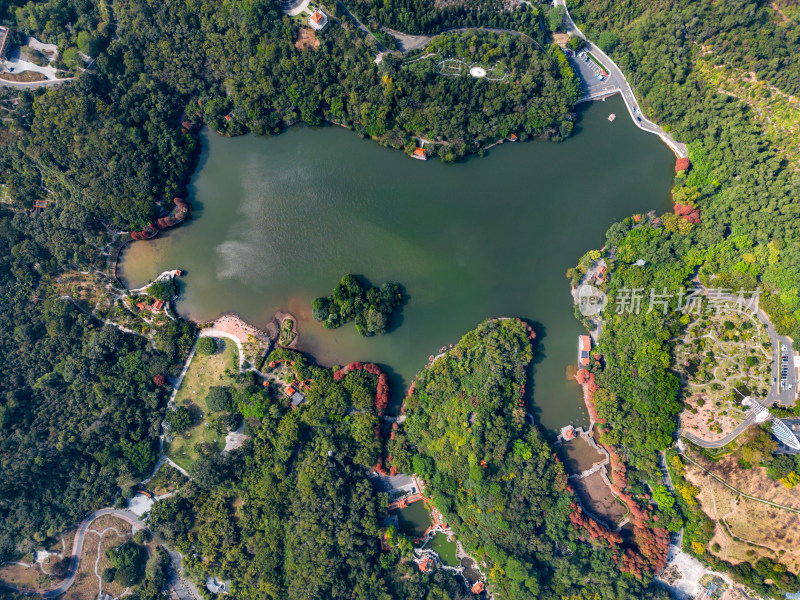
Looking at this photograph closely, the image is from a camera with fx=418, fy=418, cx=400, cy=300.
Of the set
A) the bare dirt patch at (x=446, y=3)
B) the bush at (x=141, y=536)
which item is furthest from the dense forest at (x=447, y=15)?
the bush at (x=141, y=536)

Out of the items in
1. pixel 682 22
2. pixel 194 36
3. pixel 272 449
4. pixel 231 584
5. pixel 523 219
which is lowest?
pixel 231 584

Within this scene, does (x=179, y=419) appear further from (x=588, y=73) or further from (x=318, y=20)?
(x=588, y=73)

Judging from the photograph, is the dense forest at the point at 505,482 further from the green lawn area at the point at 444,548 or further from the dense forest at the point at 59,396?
the dense forest at the point at 59,396

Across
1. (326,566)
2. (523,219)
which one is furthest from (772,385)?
(326,566)

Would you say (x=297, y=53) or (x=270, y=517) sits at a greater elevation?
(x=297, y=53)

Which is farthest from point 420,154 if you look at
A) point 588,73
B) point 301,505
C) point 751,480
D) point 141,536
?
point 141,536

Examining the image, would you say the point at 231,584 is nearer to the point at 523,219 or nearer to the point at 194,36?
the point at 523,219
